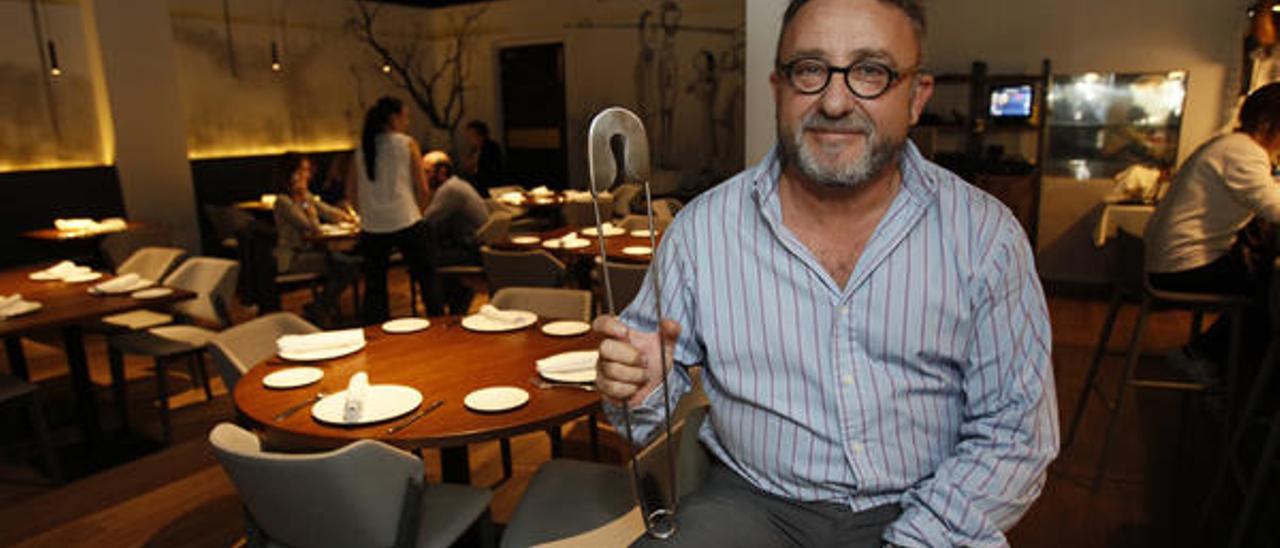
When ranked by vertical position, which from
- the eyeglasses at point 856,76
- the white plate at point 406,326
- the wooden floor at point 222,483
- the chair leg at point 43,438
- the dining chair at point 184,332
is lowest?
the wooden floor at point 222,483

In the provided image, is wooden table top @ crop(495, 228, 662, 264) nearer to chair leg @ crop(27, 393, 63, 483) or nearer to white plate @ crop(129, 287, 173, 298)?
white plate @ crop(129, 287, 173, 298)

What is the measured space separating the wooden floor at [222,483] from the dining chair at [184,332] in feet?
0.80

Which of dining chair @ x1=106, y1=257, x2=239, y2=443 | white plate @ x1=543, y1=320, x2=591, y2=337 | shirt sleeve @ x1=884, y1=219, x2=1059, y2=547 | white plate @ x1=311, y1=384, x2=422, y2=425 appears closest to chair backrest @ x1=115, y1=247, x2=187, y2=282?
dining chair @ x1=106, y1=257, x2=239, y2=443

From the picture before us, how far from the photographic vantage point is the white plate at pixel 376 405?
1.94 meters

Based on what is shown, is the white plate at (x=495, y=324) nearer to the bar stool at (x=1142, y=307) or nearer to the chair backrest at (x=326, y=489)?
the chair backrest at (x=326, y=489)

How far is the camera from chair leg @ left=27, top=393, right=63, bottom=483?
11.1ft

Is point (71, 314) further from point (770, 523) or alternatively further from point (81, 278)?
point (770, 523)

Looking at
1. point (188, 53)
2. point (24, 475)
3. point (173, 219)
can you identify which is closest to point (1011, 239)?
point (24, 475)

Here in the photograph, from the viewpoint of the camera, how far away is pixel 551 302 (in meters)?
3.16

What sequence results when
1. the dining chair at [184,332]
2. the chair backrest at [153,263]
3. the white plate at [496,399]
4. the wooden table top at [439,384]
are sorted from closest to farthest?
the wooden table top at [439,384] → the white plate at [496,399] → the dining chair at [184,332] → the chair backrest at [153,263]

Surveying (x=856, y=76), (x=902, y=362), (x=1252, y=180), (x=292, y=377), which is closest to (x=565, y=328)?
(x=292, y=377)

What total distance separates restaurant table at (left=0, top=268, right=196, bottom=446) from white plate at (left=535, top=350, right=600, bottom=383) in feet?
7.47

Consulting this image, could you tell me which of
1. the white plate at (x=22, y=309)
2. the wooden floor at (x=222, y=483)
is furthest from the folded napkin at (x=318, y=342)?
the white plate at (x=22, y=309)

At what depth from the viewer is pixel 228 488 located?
132 inches
